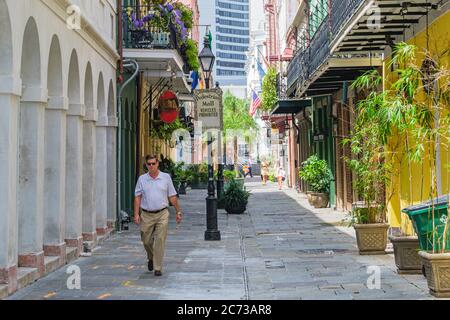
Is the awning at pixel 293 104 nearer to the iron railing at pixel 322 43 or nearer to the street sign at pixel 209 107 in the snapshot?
the iron railing at pixel 322 43

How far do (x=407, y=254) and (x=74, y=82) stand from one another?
6967 mm

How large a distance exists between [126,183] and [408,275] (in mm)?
12250

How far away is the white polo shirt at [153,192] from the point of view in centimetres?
1151

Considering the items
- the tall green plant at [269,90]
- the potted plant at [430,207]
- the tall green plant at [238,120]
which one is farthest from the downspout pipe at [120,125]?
the tall green plant at [238,120]

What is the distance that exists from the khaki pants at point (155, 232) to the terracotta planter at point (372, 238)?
374 cm

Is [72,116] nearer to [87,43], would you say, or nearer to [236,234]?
[87,43]

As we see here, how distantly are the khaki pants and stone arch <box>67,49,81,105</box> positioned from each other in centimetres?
363

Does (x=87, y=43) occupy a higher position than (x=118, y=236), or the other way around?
(x=87, y=43)

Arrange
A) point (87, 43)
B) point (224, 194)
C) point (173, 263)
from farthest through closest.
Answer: point (224, 194) → point (87, 43) → point (173, 263)

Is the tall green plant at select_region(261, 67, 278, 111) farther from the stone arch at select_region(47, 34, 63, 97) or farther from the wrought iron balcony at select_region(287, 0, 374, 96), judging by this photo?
the stone arch at select_region(47, 34, 63, 97)

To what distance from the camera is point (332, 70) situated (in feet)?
64.3

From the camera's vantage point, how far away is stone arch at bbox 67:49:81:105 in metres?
14.1

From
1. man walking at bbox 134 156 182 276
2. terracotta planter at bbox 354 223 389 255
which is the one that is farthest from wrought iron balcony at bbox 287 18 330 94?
man walking at bbox 134 156 182 276
